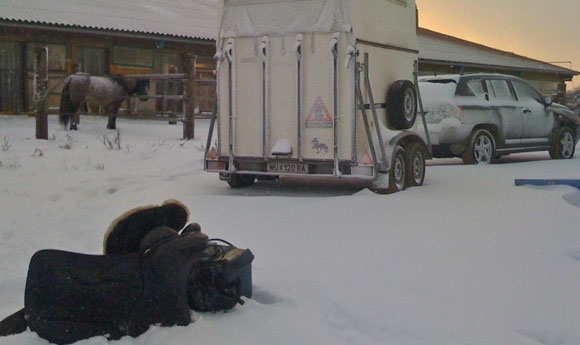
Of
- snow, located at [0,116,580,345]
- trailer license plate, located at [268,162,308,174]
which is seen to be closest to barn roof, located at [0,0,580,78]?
snow, located at [0,116,580,345]

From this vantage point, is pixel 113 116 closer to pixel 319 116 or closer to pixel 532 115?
pixel 532 115

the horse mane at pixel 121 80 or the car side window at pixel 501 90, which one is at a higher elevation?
the horse mane at pixel 121 80

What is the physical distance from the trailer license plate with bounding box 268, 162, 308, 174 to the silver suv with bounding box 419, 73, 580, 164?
180 inches

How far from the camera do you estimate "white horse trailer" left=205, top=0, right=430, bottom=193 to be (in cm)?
923

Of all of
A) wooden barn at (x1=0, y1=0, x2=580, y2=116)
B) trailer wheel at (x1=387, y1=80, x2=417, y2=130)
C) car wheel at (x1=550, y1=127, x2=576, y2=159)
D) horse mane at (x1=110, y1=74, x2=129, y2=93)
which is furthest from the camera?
wooden barn at (x1=0, y1=0, x2=580, y2=116)

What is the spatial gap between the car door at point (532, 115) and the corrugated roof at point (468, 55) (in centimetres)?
1850

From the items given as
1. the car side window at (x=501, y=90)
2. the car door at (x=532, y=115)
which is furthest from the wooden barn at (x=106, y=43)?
the car door at (x=532, y=115)

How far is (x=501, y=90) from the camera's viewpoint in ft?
47.8

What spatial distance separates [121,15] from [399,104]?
709 inches

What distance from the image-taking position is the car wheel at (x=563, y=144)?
1570cm

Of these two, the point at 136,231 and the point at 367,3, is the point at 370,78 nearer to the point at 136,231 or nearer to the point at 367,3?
the point at 367,3

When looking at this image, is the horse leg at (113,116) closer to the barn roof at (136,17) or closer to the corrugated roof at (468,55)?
the barn roof at (136,17)

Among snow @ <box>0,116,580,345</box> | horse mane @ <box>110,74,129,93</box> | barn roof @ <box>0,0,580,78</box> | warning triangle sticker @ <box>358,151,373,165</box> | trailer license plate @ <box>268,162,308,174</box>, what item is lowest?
snow @ <box>0,116,580,345</box>

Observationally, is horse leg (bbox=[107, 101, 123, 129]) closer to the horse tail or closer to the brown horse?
the brown horse
